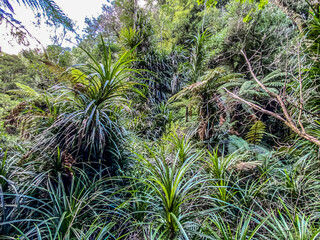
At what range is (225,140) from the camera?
249 cm

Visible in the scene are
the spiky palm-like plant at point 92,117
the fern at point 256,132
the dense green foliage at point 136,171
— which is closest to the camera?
the dense green foliage at point 136,171

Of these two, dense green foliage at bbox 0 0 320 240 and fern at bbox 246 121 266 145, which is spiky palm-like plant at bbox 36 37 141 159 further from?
fern at bbox 246 121 266 145

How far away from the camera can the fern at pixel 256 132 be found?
7.70ft

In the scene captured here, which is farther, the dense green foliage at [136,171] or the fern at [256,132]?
the fern at [256,132]

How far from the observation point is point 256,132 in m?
2.43

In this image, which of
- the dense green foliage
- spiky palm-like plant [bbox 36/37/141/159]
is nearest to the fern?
the dense green foliage

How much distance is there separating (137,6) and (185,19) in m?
4.57

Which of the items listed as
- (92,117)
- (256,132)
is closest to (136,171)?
(92,117)

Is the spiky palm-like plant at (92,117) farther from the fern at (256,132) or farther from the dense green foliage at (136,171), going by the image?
the fern at (256,132)

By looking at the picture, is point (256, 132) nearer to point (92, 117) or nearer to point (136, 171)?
point (136, 171)

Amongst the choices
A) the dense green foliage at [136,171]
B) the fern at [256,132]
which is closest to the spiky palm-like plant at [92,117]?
the dense green foliage at [136,171]

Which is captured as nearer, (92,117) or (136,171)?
(92,117)

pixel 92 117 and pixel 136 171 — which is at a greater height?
pixel 92 117

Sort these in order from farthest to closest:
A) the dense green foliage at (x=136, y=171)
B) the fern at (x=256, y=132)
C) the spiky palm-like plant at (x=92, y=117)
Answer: the fern at (x=256, y=132), the spiky palm-like plant at (x=92, y=117), the dense green foliage at (x=136, y=171)
